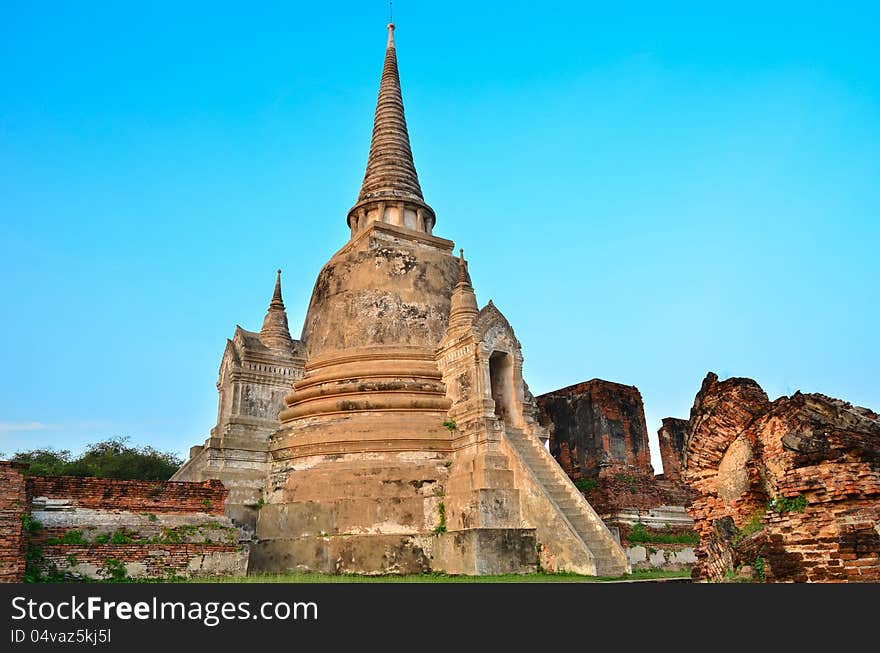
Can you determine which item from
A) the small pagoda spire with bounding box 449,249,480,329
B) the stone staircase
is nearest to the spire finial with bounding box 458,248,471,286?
the small pagoda spire with bounding box 449,249,480,329

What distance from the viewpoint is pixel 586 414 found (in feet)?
69.9

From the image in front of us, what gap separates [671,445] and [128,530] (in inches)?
659

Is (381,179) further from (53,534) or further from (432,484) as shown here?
(53,534)

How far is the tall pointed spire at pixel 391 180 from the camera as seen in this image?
20.3 metres

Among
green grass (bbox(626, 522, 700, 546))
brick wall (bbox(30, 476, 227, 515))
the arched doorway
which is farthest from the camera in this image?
green grass (bbox(626, 522, 700, 546))

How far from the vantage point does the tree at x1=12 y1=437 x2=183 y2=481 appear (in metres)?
29.7

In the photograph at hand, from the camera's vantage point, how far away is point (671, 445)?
2245cm

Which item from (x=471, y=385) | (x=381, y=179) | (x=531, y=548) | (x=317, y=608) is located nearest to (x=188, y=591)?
(x=317, y=608)

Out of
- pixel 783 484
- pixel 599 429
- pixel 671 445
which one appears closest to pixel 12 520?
pixel 783 484

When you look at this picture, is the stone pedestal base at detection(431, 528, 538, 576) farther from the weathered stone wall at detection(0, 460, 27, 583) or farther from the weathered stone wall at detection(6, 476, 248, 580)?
the weathered stone wall at detection(0, 460, 27, 583)

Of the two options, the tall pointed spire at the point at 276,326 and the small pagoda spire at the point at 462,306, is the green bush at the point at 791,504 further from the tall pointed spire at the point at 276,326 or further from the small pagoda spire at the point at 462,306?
the tall pointed spire at the point at 276,326

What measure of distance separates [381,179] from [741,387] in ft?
46.0

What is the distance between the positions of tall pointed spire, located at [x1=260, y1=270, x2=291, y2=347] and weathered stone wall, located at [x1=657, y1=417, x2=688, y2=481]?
12474mm

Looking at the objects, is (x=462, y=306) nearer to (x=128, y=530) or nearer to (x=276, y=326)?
(x=276, y=326)
